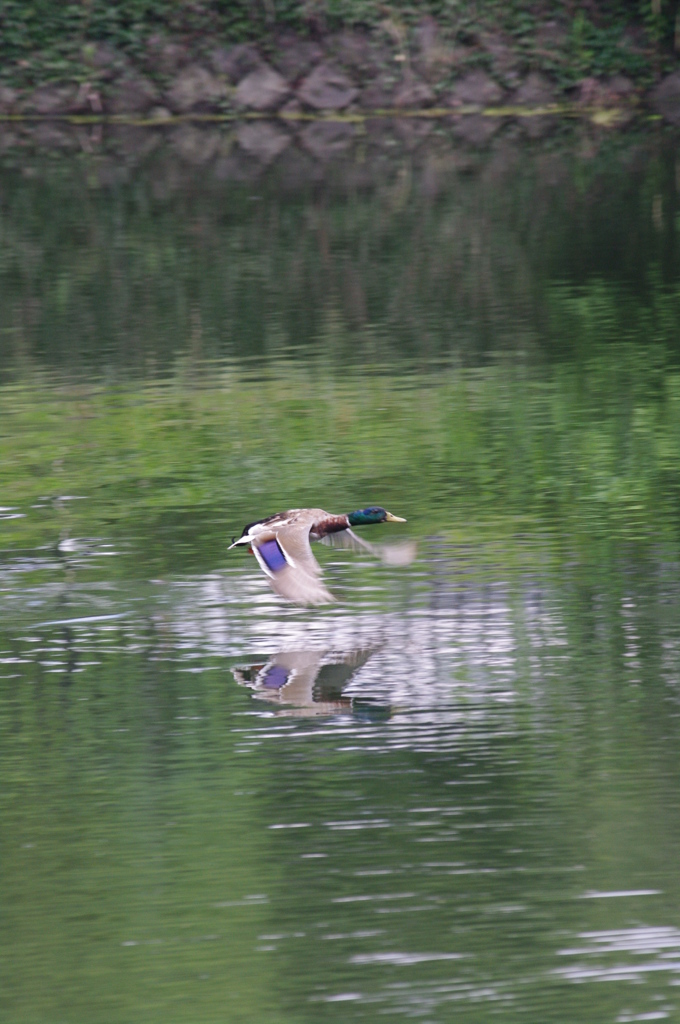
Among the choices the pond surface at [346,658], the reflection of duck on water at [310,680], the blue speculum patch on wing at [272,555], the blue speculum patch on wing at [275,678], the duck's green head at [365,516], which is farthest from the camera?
the duck's green head at [365,516]

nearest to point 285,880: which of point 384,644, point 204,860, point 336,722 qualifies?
point 204,860

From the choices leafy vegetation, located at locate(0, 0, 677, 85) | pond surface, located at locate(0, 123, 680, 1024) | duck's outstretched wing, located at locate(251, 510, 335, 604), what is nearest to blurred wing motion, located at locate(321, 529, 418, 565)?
pond surface, located at locate(0, 123, 680, 1024)

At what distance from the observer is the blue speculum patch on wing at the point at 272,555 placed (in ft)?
26.1

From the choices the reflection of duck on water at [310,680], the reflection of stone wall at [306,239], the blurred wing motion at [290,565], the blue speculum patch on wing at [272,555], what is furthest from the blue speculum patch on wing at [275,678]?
the reflection of stone wall at [306,239]

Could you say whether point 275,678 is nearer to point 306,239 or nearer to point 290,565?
point 290,565

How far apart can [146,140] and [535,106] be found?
680 cm

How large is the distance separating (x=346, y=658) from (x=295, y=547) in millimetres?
513

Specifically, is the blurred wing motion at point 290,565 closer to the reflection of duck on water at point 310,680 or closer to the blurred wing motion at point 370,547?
the reflection of duck on water at point 310,680

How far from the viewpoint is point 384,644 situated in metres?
8.23

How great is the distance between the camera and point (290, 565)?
7.95 metres

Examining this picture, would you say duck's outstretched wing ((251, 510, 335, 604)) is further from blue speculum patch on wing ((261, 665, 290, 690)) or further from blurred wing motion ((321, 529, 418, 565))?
blurred wing motion ((321, 529, 418, 565))

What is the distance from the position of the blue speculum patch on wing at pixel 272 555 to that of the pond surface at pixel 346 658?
1.44 ft

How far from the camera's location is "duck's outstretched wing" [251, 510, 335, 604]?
25.8 feet

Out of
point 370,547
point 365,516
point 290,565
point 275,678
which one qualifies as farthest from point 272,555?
point 365,516
